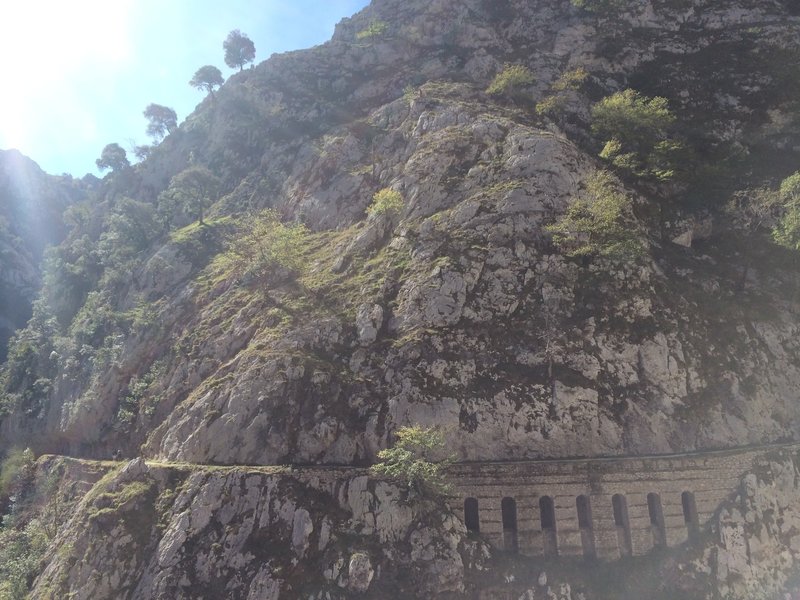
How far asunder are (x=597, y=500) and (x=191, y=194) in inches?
3289

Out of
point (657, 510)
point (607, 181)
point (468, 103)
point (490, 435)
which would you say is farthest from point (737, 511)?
point (468, 103)

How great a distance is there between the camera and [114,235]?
86375mm

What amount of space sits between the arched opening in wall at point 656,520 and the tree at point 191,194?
251 ft

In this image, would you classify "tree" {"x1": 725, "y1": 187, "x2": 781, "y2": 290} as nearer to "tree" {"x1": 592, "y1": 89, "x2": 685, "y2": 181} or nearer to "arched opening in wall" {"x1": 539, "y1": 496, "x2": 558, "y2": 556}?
"tree" {"x1": 592, "y1": 89, "x2": 685, "y2": 181}

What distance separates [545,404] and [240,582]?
91.3 ft

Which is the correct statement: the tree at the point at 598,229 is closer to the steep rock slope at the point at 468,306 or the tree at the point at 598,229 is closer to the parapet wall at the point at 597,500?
the steep rock slope at the point at 468,306

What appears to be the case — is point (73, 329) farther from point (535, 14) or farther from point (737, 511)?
point (535, 14)

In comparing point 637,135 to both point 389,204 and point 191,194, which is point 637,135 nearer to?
point 389,204

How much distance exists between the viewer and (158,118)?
130 meters

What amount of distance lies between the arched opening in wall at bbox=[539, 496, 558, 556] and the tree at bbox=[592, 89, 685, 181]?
42369 mm

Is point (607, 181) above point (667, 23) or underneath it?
underneath

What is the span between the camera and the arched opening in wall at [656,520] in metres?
36.3

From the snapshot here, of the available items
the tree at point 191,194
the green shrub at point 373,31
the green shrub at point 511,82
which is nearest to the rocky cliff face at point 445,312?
the green shrub at point 511,82

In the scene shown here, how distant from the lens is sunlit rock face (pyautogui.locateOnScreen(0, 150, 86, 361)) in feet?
366
